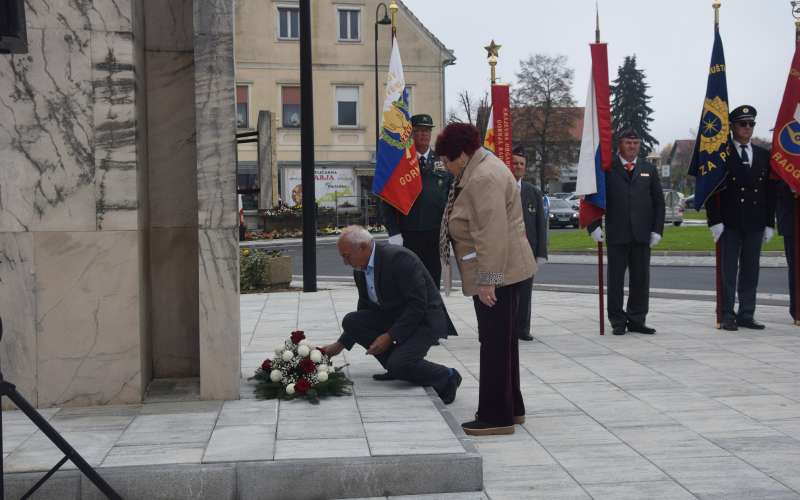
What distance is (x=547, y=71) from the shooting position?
77.1 metres

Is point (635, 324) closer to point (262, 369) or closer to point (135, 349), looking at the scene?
point (262, 369)

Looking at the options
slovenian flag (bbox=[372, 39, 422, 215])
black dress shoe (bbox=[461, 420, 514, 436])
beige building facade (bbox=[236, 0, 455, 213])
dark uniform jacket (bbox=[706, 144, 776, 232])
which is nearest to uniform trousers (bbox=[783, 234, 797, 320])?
Answer: dark uniform jacket (bbox=[706, 144, 776, 232])

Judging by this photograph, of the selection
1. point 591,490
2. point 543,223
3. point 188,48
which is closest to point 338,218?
point 543,223

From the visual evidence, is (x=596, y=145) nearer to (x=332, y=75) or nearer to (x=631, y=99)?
(x=332, y=75)

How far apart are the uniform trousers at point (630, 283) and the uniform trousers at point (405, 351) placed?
3.89m

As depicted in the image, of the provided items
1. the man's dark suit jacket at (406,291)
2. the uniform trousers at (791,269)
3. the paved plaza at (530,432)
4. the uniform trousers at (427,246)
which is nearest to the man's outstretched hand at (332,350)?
the paved plaza at (530,432)

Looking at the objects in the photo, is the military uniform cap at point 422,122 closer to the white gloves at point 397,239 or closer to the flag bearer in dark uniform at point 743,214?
the white gloves at point 397,239

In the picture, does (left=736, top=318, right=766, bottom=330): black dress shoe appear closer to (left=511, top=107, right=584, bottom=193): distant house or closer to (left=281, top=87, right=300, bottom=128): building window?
(left=281, top=87, right=300, bottom=128): building window

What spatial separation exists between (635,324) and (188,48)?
18.7 feet

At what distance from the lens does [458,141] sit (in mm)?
6105

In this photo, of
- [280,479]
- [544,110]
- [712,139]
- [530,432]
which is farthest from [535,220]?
[544,110]

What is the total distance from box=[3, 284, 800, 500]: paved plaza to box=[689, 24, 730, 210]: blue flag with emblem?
2.24m

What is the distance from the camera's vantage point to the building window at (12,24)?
4164 mm

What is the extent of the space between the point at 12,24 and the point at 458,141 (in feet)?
9.26
